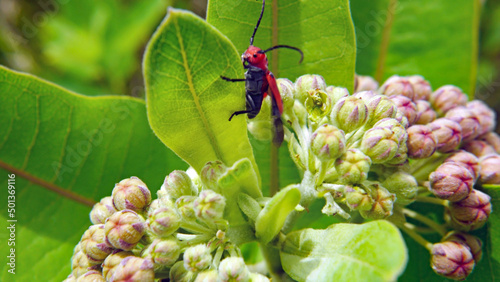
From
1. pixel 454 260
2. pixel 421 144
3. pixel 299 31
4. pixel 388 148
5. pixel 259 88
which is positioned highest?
pixel 299 31

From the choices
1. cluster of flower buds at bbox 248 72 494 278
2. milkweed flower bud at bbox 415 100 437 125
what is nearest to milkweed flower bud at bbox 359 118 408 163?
cluster of flower buds at bbox 248 72 494 278

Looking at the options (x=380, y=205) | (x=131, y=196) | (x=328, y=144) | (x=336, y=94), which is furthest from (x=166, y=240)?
(x=336, y=94)

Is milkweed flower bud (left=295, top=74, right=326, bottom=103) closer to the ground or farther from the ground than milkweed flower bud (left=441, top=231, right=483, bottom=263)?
farther from the ground

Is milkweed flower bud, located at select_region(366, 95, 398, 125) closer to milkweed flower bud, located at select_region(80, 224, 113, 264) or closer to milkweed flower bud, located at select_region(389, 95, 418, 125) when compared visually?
milkweed flower bud, located at select_region(389, 95, 418, 125)

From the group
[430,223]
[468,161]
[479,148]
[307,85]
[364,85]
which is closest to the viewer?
[307,85]

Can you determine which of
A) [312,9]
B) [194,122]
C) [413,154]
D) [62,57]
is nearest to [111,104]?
[194,122]

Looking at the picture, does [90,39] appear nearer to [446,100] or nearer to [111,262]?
[111,262]
